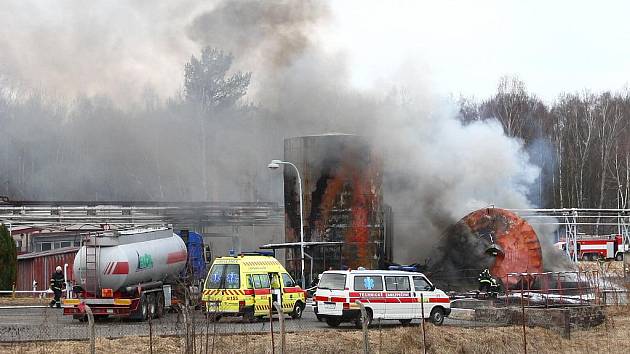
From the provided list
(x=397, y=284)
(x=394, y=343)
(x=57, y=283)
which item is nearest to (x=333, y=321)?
(x=397, y=284)

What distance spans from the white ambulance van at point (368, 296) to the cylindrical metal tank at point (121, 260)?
610 centimetres

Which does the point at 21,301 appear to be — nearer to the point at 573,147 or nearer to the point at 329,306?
the point at 329,306

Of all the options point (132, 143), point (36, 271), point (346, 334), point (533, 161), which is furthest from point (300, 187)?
point (533, 161)

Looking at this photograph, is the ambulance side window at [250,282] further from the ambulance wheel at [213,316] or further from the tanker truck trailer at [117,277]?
the ambulance wheel at [213,316]

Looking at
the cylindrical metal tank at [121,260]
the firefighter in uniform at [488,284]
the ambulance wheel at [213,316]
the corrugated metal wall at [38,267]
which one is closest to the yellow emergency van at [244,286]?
the ambulance wheel at [213,316]

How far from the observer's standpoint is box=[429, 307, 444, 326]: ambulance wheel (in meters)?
26.8

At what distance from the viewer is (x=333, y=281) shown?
85.4 ft

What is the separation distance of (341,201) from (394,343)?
20.8m

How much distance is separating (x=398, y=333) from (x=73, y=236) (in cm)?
2945

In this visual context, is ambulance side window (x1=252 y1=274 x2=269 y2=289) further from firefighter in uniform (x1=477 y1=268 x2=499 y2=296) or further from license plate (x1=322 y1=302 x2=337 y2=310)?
firefighter in uniform (x1=477 y1=268 x2=499 y2=296)

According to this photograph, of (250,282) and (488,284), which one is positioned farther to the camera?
(488,284)

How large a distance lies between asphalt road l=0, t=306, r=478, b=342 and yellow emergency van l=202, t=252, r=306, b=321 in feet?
1.60

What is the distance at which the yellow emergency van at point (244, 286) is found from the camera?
2711cm

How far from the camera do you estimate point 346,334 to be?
23.5 metres
